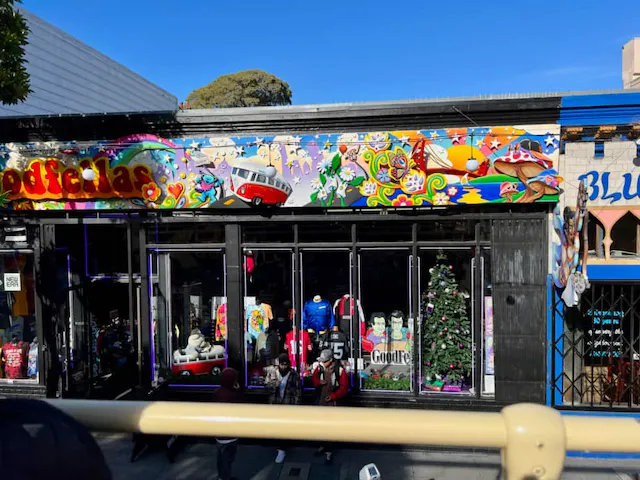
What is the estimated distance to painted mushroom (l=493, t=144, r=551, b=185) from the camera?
790 centimetres

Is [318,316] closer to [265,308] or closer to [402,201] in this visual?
[265,308]

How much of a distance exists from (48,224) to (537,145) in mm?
8869

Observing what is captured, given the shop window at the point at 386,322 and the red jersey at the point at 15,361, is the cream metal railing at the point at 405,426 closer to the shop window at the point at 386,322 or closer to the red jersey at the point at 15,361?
the shop window at the point at 386,322

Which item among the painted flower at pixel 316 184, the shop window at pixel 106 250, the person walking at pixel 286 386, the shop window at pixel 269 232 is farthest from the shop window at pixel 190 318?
the painted flower at pixel 316 184

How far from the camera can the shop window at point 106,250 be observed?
954 centimetres

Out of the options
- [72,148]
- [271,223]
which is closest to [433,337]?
[271,223]

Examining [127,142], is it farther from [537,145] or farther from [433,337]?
[537,145]

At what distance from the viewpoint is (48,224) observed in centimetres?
920

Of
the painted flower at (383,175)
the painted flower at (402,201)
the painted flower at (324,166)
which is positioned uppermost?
the painted flower at (324,166)

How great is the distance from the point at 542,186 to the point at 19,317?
1004cm

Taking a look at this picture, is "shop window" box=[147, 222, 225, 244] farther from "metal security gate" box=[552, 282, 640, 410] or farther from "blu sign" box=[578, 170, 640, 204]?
"blu sign" box=[578, 170, 640, 204]

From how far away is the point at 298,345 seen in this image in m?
8.98

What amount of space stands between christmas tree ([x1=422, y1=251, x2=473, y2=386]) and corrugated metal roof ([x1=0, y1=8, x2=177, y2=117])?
11.1 m

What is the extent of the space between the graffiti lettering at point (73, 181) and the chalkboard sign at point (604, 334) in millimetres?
7970
